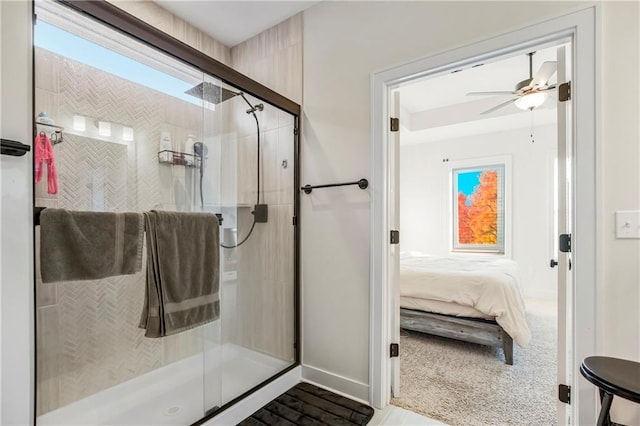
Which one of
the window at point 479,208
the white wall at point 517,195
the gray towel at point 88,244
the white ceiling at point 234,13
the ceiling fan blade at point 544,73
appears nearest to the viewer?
the gray towel at point 88,244

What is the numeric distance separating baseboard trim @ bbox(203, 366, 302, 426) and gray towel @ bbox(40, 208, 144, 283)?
97 cm

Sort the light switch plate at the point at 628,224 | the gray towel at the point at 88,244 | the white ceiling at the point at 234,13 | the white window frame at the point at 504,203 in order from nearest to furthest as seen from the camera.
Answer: the gray towel at the point at 88,244, the light switch plate at the point at 628,224, the white ceiling at the point at 234,13, the white window frame at the point at 504,203

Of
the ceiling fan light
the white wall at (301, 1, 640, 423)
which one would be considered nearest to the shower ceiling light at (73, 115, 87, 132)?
the white wall at (301, 1, 640, 423)

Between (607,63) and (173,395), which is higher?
(607,63)

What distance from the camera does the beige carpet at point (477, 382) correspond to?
1.84 m

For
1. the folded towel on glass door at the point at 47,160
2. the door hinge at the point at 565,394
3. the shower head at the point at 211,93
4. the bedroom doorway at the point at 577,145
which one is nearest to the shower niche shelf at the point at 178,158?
the shower head at the point at 211,93

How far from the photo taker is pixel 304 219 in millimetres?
2281

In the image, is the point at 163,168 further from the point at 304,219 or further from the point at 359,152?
the point at 359,152

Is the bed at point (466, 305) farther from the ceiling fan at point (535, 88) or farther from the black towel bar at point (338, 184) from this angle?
the ceiling fan at point (535, 88)

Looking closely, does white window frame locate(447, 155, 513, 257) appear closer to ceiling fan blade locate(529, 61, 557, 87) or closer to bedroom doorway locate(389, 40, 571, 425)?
bedroom doorway locate(389, 40, 571, 425)

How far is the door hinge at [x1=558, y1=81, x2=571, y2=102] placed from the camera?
149cm

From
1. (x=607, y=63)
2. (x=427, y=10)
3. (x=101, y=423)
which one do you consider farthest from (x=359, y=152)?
(x=101, y=423)

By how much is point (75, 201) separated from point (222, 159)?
84 cm

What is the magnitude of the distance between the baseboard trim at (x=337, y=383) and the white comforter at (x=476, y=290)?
1168mm
